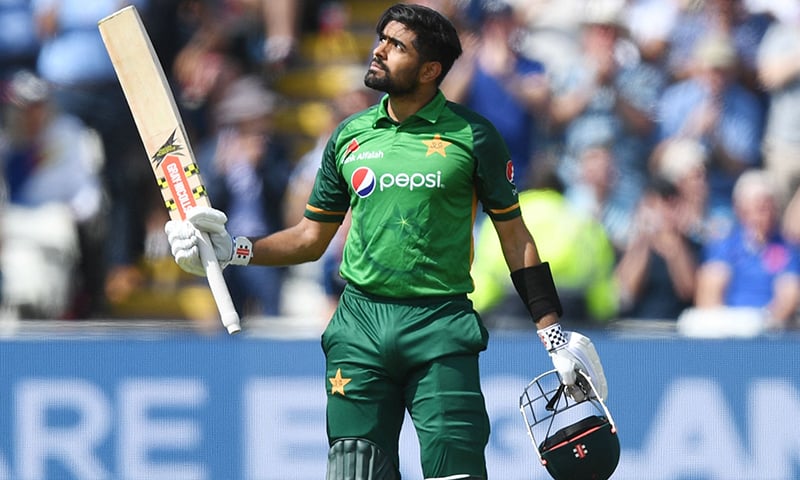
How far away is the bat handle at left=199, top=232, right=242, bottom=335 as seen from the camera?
4801mm

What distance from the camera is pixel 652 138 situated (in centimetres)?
848

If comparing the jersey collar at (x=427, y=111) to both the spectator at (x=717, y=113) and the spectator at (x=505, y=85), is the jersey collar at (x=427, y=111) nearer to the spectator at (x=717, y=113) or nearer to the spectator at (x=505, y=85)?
the spectator at (x=505, y=85)

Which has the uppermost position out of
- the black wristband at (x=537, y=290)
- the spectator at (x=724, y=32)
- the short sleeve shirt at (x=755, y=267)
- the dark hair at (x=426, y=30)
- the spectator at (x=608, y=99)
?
the spectator at (x=724, y=32)

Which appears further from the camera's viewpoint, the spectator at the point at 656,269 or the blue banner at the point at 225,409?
the spectator at the point at 656,269

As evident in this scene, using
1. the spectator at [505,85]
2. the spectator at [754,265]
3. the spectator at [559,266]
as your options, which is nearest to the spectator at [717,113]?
the spectator at [754,265]

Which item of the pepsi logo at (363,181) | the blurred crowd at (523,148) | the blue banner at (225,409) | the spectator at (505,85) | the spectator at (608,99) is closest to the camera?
the pepsi logo at (363,181)

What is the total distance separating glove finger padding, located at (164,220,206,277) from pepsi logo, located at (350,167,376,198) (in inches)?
21.5

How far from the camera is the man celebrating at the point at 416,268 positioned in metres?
4.78

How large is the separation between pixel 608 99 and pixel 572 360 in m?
3.82

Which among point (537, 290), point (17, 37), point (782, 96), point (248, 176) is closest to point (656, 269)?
point (782, 96)

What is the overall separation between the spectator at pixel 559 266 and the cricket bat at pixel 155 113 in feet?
8.94

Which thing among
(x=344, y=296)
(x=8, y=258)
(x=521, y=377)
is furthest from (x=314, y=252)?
(x=8, y=258)

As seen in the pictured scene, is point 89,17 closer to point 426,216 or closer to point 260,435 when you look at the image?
point 260,435

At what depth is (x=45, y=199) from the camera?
8.36m
